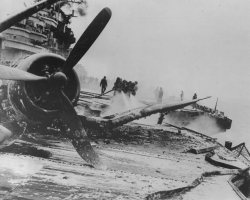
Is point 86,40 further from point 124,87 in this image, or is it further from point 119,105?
point 124,87

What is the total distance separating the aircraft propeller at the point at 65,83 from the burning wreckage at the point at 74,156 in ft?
0.03

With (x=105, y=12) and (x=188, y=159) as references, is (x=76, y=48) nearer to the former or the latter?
(x=105, y=12)

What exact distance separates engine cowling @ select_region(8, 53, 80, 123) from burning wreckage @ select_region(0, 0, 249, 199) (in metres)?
0.02

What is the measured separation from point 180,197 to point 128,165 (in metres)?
1.88

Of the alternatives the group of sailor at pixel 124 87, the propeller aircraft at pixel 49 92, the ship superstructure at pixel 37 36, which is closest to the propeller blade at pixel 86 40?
the propeller aircraft at pixel 49 92

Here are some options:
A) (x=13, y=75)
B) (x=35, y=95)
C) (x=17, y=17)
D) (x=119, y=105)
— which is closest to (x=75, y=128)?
(x=35, y=95)

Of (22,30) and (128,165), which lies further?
(22,30)

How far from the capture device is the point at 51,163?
21.4 feet

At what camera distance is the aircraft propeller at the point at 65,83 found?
6.86 m

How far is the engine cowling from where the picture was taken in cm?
702

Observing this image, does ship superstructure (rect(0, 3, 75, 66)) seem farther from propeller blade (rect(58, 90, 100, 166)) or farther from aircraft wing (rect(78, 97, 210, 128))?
propeller blade (rect(58, 90, 100, 166))

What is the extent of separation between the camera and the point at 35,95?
23.9 feet

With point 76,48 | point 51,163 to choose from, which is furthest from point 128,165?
point 76,48

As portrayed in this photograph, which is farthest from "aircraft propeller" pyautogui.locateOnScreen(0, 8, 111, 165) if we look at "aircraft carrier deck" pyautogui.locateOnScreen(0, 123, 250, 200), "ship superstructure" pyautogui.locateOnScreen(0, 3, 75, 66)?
"ship superstructure" pyautogui.locateOnScreen(0, 3, 75, 66)
